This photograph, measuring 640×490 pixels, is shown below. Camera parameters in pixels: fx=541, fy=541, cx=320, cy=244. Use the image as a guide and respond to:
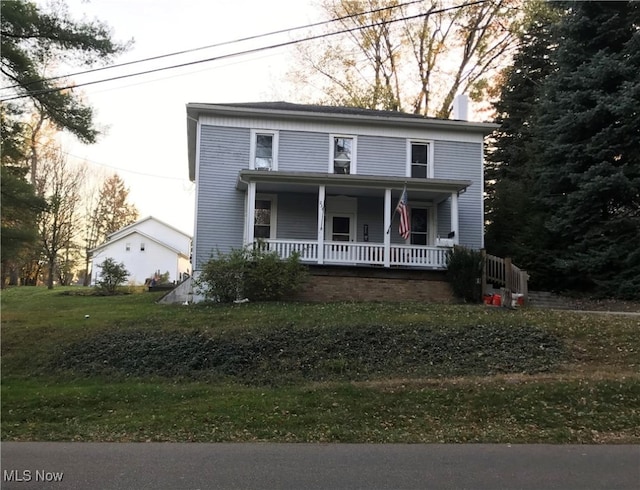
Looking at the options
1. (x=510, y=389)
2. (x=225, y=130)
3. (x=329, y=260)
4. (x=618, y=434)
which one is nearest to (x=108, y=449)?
(x=510, y=389)

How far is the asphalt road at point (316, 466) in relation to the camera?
5086 mm

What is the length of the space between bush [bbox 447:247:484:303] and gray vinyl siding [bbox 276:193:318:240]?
5.37 metres

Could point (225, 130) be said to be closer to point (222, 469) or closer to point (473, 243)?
point (473, 243)

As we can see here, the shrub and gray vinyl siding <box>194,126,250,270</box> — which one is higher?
gray vinyl siding <box>194,126,250,270</box>

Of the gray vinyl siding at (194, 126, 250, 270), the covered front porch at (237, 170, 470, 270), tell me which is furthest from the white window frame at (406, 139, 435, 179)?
the gray vinyl siding at (194, 126, 250, 270)

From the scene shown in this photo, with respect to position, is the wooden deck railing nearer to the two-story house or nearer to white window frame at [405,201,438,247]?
the two-story house

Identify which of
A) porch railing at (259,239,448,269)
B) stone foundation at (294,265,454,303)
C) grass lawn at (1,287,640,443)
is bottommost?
grass lawn at (1,287,640,443)

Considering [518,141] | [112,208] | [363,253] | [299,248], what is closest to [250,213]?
[299,248]

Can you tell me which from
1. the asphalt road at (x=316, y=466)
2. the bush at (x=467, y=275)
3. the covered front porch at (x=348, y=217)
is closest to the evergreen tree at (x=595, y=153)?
the bush at (x=467, y=275)

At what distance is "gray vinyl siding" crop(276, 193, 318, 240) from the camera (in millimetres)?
19422

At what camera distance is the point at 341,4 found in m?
32.3

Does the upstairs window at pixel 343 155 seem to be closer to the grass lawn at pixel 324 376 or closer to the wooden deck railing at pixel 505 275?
the wooden deck railing at pixel 505 275

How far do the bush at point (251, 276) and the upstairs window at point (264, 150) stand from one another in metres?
4.67

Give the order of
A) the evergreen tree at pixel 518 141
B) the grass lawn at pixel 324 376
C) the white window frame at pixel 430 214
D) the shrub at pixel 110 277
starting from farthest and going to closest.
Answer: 1. the shrub at pixel 110 277
2. the evergreen tree at pixel 518 141
3. the white window frame at pixel 430 214
4. the grass lawn at pixel 324 376
